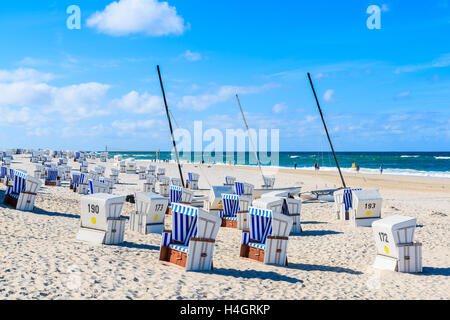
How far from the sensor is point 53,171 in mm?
23625

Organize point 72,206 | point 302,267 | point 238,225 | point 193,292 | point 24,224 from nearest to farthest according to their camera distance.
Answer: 1. point 193,292
2. point 302,267
3. point 24,224
4. point 238,225
5. point 72,206

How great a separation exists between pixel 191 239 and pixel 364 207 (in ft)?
30.3

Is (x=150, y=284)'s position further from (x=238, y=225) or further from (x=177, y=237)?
(x=238, y=225)

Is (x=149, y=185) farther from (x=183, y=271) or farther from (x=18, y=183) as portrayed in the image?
(x=183, y=271)

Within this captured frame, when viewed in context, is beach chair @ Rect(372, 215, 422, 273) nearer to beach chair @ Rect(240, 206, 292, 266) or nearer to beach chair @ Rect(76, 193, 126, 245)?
beach chair @ Rect(240, 206, 292, 266)

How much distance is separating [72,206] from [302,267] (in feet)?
35.0

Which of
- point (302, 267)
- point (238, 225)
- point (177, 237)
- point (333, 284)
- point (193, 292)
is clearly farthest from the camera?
point (238, 225)

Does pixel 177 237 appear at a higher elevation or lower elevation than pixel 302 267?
higher

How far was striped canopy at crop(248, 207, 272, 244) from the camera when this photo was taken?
9.33m

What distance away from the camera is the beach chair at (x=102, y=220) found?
9.60 metres

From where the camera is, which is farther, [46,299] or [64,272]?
[64,272]

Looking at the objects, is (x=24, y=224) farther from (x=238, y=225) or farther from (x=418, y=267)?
(x=418, y=267)

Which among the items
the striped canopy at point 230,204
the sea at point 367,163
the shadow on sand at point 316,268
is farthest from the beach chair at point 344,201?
the sea at point 367,163
